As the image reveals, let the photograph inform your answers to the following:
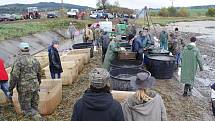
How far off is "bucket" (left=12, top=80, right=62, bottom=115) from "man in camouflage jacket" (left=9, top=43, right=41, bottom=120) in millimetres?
646

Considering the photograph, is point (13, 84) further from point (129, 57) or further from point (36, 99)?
point (129, 57)

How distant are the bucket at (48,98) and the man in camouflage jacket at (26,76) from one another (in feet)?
2.12

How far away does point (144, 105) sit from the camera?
13.0 ft

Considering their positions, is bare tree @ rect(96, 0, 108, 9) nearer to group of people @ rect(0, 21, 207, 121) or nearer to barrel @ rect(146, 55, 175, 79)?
group of people @ rect(0, 21, 207, 121)

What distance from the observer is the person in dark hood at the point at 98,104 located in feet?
11.3

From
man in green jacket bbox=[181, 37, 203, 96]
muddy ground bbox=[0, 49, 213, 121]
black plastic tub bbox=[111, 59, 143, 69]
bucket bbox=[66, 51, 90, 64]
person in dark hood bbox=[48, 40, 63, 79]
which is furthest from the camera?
bucket bbox=[66, 51, 90, 64]

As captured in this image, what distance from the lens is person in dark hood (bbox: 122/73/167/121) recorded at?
3965 mm

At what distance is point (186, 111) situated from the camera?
8.85 metres

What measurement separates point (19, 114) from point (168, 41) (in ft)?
29.4

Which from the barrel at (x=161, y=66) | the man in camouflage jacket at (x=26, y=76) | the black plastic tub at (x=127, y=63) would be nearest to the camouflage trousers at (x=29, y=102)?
the man in camouflage jacket at (x=26, y=76)

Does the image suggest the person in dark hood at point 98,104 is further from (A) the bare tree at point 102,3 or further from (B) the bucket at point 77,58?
(A) the bare tree at point 102,3

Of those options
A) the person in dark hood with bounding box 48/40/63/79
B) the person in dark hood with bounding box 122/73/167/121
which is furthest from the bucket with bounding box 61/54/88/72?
the person in dark hood with bounding box 122/73/167/121

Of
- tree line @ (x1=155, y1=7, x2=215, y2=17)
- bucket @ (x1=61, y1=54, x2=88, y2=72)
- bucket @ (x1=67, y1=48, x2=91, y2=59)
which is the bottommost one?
bucket @ (x1=61, y1=54, x2=88, y2=72)

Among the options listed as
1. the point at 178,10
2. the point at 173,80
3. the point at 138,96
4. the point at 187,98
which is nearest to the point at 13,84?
the point at 138,96
